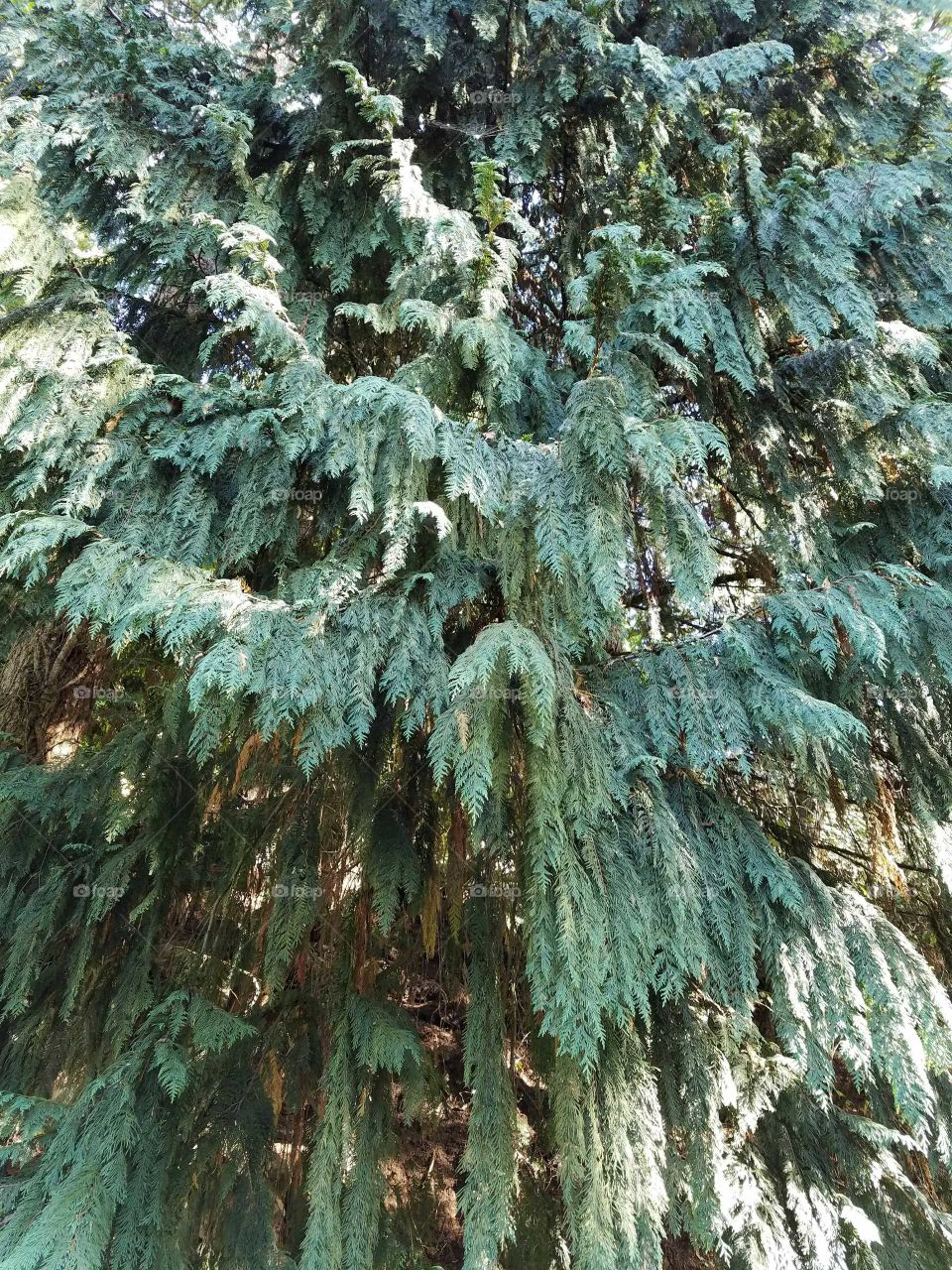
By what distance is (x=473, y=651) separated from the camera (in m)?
1.52

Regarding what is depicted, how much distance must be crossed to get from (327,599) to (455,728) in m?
0.53

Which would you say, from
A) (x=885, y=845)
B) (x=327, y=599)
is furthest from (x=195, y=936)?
(x=885, y=845)

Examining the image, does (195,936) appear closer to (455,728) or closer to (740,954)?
(455,728)
